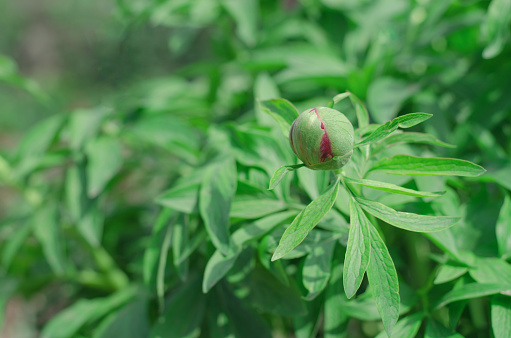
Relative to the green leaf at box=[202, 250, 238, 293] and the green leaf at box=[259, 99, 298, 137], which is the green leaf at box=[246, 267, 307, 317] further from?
the green leaf at box=[259, 99, 298, 137]

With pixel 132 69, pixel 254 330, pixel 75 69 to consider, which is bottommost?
pixel 75 69

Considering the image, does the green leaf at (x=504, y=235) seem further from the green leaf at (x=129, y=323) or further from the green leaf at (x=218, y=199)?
the green leaf at (x=129, y=323)

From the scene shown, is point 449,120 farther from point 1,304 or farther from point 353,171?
point 1,304

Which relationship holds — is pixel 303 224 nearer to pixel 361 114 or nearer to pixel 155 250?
pixel 361 114

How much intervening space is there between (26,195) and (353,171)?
2.09 feet

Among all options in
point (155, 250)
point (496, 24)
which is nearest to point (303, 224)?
point (155, 250)

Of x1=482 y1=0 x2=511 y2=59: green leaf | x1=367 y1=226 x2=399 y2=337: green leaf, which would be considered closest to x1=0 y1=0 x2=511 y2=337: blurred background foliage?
x1=482 y1=0 x2=511 y2=59: green leaf

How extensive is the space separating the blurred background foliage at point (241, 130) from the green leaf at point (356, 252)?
9 centimetres

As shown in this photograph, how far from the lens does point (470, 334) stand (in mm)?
624

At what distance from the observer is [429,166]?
0.40m

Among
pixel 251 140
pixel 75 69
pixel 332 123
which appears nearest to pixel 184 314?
pixel 251 140

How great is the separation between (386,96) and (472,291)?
11.7 inches

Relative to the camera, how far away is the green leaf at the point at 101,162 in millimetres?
654

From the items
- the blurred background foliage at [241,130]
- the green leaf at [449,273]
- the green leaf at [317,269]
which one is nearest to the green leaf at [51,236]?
the blurred background foliage at [241,130]
